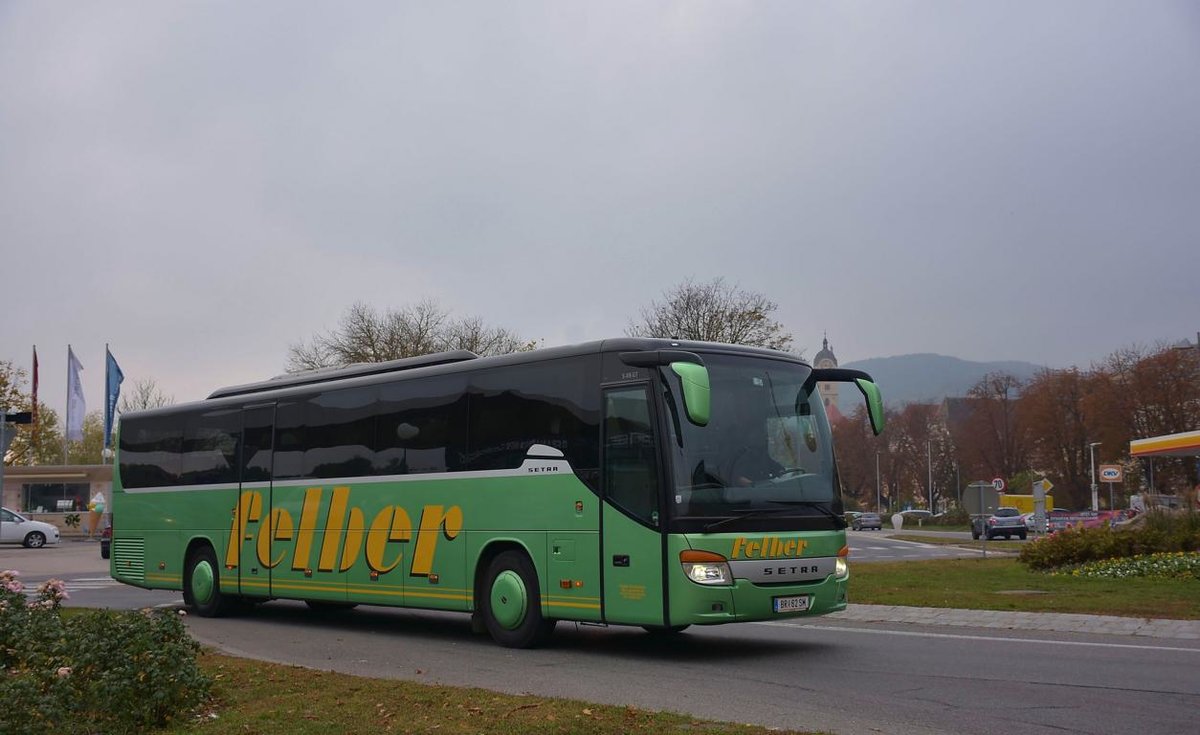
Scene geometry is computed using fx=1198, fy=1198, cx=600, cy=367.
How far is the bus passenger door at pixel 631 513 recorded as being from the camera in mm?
11477

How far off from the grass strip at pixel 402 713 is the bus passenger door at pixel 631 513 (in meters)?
2.63

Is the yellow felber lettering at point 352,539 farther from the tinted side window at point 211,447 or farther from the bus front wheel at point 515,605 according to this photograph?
the tinted side window at point 211,447

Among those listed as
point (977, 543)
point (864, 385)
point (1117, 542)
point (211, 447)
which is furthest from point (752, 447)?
point (977, 543)

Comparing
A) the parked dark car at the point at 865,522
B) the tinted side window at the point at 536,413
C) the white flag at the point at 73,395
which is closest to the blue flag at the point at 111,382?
the white flag at the point at 73,395

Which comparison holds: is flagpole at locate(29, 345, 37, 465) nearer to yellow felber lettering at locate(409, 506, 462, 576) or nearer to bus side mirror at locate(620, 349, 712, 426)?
yellow felber lettering at locate(409, 506, 462, 576)

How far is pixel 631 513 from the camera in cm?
1169

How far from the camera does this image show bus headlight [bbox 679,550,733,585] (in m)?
11.2

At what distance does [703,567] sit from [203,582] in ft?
33.6

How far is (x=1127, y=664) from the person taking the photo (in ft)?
35.7

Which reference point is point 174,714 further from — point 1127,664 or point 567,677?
point 1127,664

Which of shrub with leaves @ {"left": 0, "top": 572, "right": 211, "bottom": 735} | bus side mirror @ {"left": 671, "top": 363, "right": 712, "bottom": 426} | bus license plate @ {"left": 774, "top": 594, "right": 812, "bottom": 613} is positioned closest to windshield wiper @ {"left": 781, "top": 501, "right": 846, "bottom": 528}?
bus license plate @ {"left": 774, "top": 594, "right": 812, "bottom": 613}

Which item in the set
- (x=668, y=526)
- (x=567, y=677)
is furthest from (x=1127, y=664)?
(x=567, y=677)

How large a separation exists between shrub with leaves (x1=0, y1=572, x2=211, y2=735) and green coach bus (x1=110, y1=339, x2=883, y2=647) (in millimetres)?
4296

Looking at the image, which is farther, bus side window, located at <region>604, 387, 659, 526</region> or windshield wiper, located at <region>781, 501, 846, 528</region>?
windshield wiper, located at <region>781, 501, 846, 528</region>
